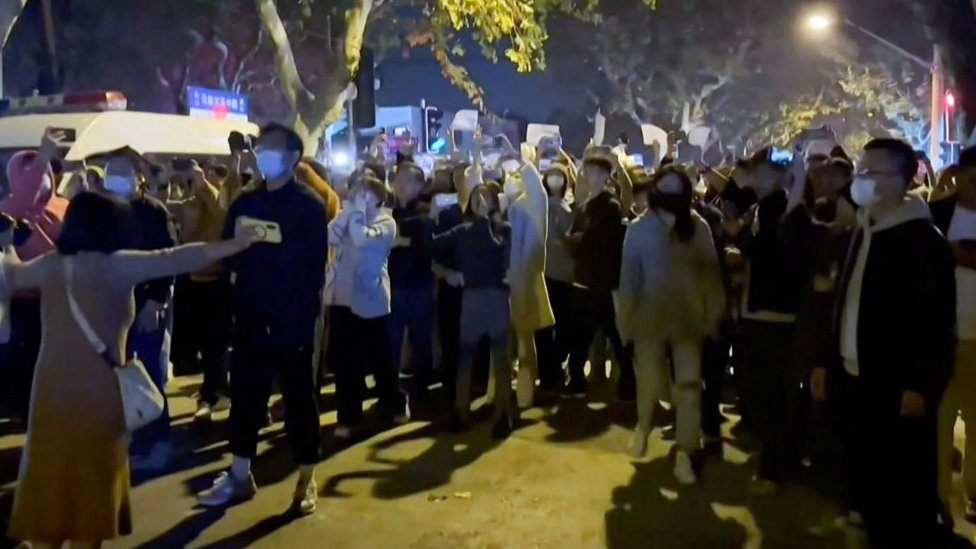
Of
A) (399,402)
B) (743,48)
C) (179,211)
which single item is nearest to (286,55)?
(179,211)

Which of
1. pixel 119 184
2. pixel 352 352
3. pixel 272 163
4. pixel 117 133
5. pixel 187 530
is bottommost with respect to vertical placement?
pixel 187 530

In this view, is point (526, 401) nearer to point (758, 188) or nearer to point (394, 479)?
point (394, 479)

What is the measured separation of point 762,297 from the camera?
6.84 meters

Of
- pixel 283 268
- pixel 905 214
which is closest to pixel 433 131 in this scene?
pixel 283 268

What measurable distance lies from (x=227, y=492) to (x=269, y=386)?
0.75 m

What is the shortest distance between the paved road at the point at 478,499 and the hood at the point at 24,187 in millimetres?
1665

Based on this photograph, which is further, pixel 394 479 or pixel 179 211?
pixel 179 211

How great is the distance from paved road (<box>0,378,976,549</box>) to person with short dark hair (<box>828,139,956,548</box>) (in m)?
0.94

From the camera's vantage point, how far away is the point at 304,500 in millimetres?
6363

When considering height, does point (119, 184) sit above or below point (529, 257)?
above

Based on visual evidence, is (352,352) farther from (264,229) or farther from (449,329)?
(264,229)

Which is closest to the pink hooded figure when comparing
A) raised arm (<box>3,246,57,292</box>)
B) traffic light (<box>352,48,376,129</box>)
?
raised arm (<box>3,246,57,292</box>)

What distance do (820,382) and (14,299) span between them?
5.11 meters

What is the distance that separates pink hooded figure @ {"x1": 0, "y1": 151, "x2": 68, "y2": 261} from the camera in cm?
729
